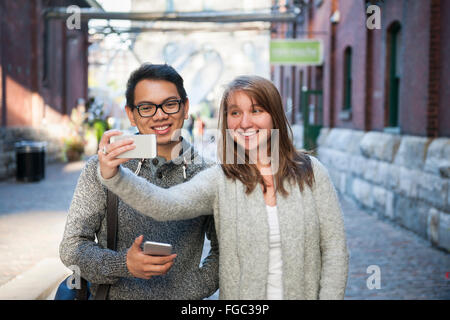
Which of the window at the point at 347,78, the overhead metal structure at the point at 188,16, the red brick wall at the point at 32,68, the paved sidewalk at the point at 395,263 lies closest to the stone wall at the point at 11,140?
the red brick wall at the point at 32,68

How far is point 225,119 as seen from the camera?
2350 mm

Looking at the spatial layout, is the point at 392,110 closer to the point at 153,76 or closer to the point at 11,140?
the point at 153,76

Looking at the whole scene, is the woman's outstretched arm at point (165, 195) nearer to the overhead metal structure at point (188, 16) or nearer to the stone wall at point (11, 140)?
the stone wall at point (11, 140)

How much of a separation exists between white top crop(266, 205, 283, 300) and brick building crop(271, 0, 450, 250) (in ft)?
8.05

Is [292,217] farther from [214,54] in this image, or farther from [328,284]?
[214,54]

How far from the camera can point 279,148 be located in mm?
2352

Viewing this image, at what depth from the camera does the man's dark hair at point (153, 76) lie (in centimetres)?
259

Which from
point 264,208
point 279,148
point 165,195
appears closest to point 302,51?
point 279,148

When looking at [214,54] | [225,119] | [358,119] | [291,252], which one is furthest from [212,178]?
[214,54]

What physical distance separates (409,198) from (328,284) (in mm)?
7233

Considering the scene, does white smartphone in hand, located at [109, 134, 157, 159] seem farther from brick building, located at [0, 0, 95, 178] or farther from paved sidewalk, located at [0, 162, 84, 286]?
brick building, located at [0, 0, 95, 178]

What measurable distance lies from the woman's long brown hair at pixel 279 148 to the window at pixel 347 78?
13351mm

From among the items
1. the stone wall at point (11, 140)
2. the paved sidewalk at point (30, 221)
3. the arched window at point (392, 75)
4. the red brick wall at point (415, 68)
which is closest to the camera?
the paved sidewalk at point (30, 221)

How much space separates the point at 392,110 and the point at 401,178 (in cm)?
245
